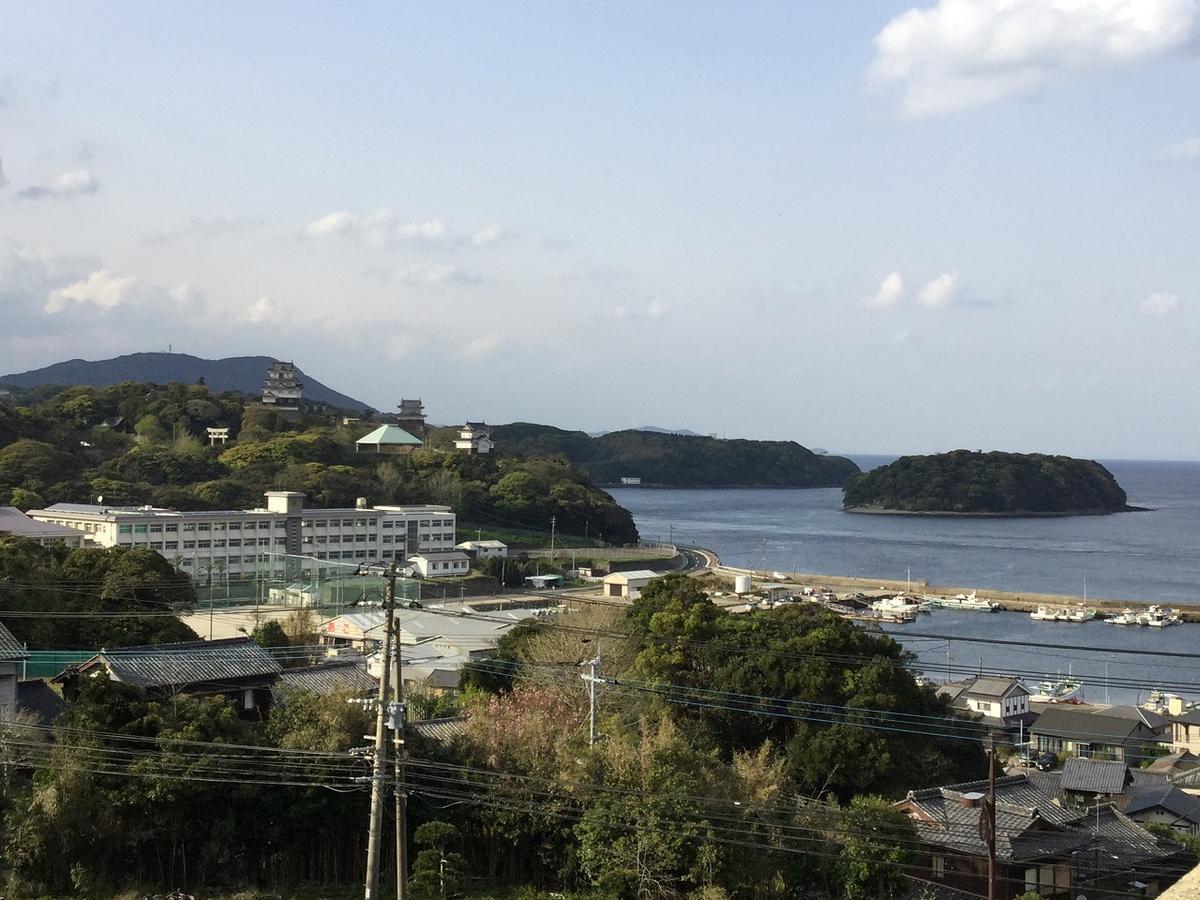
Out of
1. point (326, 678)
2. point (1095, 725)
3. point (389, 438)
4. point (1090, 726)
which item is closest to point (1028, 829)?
point (326, 678)

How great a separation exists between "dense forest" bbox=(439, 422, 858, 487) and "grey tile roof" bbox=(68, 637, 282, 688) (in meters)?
72.4

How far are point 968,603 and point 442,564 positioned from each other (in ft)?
42.7

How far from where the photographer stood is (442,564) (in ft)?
93.9

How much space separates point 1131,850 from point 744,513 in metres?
53.6

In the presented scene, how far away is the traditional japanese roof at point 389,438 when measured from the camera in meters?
41.3

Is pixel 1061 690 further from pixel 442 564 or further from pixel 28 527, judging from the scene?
pixel 28 527

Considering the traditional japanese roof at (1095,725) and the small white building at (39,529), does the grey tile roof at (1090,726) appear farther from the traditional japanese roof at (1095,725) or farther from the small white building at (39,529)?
the small white building at (39,529)

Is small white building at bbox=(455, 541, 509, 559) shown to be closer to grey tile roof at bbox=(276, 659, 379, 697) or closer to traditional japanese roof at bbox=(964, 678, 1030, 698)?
traditional japanese roof at bbox=(964, 678, 1030, 698)

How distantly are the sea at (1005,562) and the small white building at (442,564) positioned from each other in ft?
34.0

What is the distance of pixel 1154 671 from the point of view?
2169 cm

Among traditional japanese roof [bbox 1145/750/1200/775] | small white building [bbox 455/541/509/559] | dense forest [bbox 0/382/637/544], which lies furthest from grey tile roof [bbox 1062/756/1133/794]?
dense forest [bbox 0/382/637/544]

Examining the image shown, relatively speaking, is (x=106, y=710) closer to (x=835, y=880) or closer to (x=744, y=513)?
(x=835, y=880)

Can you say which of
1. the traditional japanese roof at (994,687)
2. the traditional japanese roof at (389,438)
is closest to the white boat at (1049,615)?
the traditional japanese roof at (994,687)

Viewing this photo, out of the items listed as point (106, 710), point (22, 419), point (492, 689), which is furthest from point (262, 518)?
point (106, 710)
